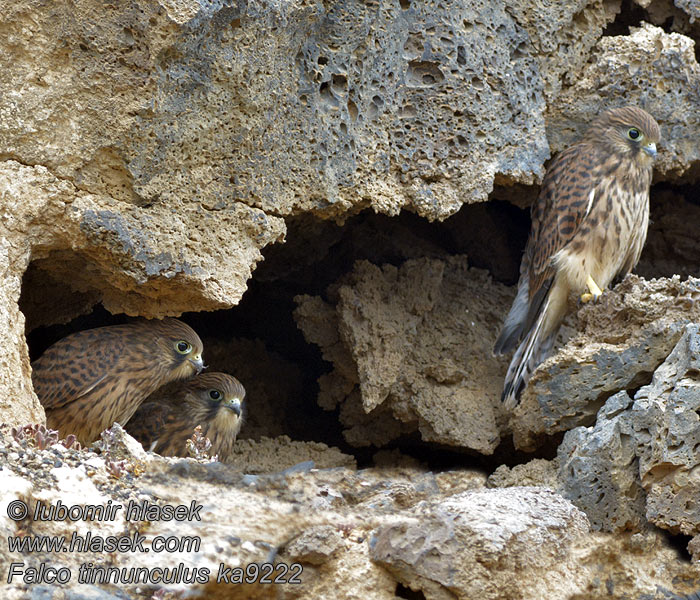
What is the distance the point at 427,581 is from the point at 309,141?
206 cm

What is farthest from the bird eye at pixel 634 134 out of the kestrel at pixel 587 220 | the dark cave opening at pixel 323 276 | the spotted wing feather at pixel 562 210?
the dark cave opening at pixel 323 276

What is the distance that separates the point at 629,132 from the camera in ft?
16.8

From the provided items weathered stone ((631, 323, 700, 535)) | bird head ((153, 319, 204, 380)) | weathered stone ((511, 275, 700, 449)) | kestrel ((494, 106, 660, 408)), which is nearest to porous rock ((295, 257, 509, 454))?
kestrel ((494, 106, 660, 408))

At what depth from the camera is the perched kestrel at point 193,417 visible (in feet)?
15.3

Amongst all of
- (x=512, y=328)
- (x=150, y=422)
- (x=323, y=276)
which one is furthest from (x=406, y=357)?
(x=150, y=422)

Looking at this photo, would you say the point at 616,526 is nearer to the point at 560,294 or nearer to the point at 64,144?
the point at 560,294

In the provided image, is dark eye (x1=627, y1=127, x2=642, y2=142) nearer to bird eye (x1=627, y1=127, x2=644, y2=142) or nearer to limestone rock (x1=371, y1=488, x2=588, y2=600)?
bird eye (x1=627, y1=127, x2=644, y2=142)

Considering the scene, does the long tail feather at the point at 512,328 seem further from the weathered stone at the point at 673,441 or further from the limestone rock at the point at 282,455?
the weathered stone at the point at 673,441

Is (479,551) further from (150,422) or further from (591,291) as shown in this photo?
(591,291)

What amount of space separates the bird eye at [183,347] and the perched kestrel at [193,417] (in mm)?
299

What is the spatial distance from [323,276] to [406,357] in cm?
74

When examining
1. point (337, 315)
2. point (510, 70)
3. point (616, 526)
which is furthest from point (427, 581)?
point (510, 70)

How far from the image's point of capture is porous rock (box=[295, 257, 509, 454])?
4.97 metres

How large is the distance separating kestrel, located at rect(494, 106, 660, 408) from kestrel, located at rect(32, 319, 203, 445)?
172cm
